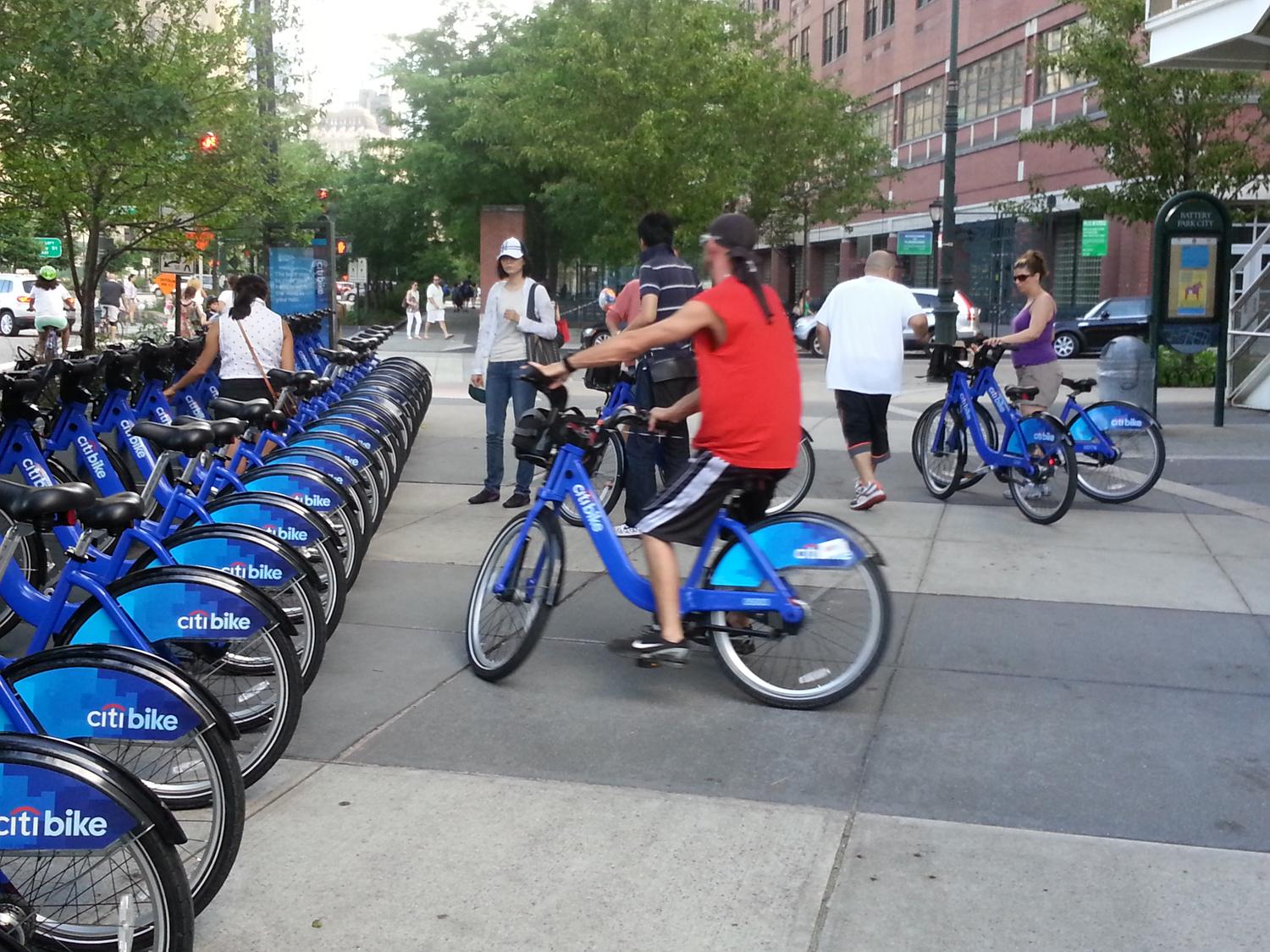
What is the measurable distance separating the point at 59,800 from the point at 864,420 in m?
7.23

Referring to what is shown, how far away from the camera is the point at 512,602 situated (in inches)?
229

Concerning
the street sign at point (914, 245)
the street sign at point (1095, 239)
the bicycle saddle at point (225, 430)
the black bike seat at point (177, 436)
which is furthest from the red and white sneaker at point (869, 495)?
the street sign at point (914, 245)

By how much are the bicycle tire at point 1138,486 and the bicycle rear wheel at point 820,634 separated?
4759 millimetres

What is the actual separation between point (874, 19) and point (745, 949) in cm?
5100

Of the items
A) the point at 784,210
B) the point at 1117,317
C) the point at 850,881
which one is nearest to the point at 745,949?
the point at 850,881

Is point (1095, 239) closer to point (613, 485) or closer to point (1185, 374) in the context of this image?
point (1185, 374)

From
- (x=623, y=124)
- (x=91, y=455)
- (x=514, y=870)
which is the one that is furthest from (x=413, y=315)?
(x=514, y=870)

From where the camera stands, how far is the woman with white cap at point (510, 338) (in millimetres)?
9664

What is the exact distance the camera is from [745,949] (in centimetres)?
357

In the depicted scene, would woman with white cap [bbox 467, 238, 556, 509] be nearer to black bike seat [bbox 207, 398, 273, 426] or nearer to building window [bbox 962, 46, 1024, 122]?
black bike seat [bbox 207, 398, 273, 426]

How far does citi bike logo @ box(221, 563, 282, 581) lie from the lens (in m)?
4.96

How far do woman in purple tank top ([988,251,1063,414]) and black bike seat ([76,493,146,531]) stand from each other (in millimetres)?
7105

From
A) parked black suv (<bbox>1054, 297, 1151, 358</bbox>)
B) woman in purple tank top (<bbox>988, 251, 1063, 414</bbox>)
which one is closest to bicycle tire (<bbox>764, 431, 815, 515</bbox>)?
woman in purple tank top (<bbox>988, 251, 1063, 414</bbox>)

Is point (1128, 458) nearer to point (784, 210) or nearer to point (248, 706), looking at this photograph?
point (248, 706)
